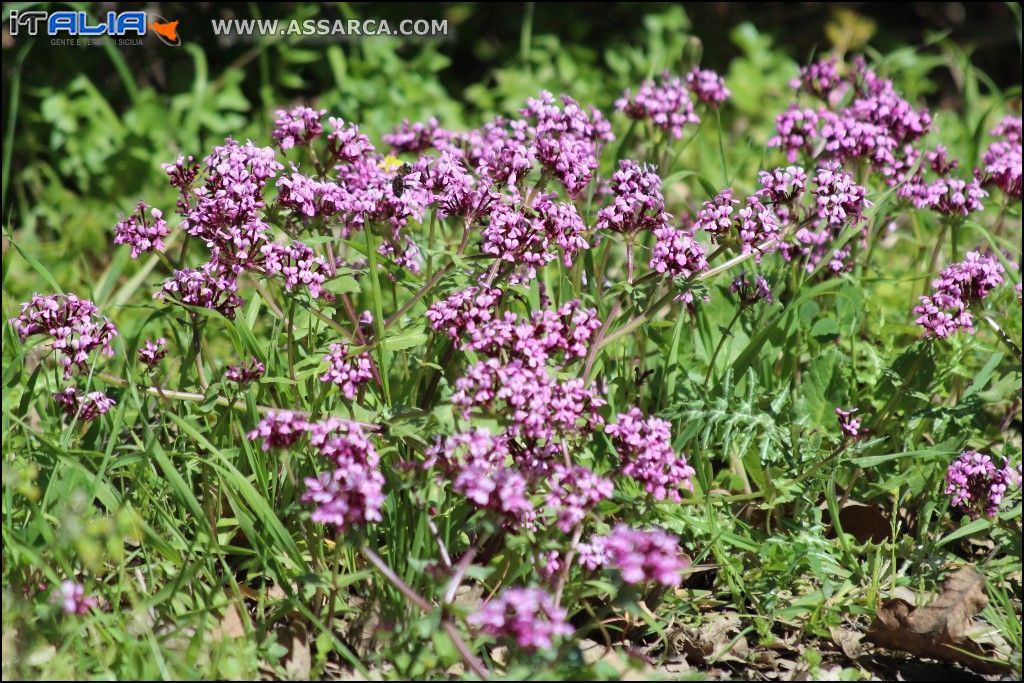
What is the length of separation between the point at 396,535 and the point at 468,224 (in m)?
0.79

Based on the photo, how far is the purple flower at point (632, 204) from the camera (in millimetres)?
2594

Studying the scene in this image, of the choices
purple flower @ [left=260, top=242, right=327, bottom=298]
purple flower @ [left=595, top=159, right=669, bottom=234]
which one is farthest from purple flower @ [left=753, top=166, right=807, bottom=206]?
purple flower @ [left=260, top=242, right=327, bottom=298]

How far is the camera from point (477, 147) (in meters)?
3.34

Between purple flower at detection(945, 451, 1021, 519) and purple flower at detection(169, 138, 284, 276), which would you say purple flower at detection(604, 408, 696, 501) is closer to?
purple flower at detection(945, 451, 1021, 519)

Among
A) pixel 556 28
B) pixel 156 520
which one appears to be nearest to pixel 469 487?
pixel 156 520

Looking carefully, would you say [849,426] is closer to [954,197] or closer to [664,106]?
[954,197]

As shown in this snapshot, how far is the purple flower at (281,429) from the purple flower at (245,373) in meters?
0.47

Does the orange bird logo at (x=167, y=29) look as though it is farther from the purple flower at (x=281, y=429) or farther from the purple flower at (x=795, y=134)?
the purple flower at (x=281, y=429)

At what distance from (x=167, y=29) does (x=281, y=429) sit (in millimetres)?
3727

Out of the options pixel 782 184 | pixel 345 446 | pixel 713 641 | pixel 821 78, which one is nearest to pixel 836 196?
pixel 782 184

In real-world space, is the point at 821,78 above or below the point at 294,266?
above

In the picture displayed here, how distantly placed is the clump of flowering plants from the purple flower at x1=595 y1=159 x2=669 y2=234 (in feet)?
0.04

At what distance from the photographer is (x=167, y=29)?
5.26 meters

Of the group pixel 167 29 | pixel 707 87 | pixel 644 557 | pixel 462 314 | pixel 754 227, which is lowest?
pixel 644 557
